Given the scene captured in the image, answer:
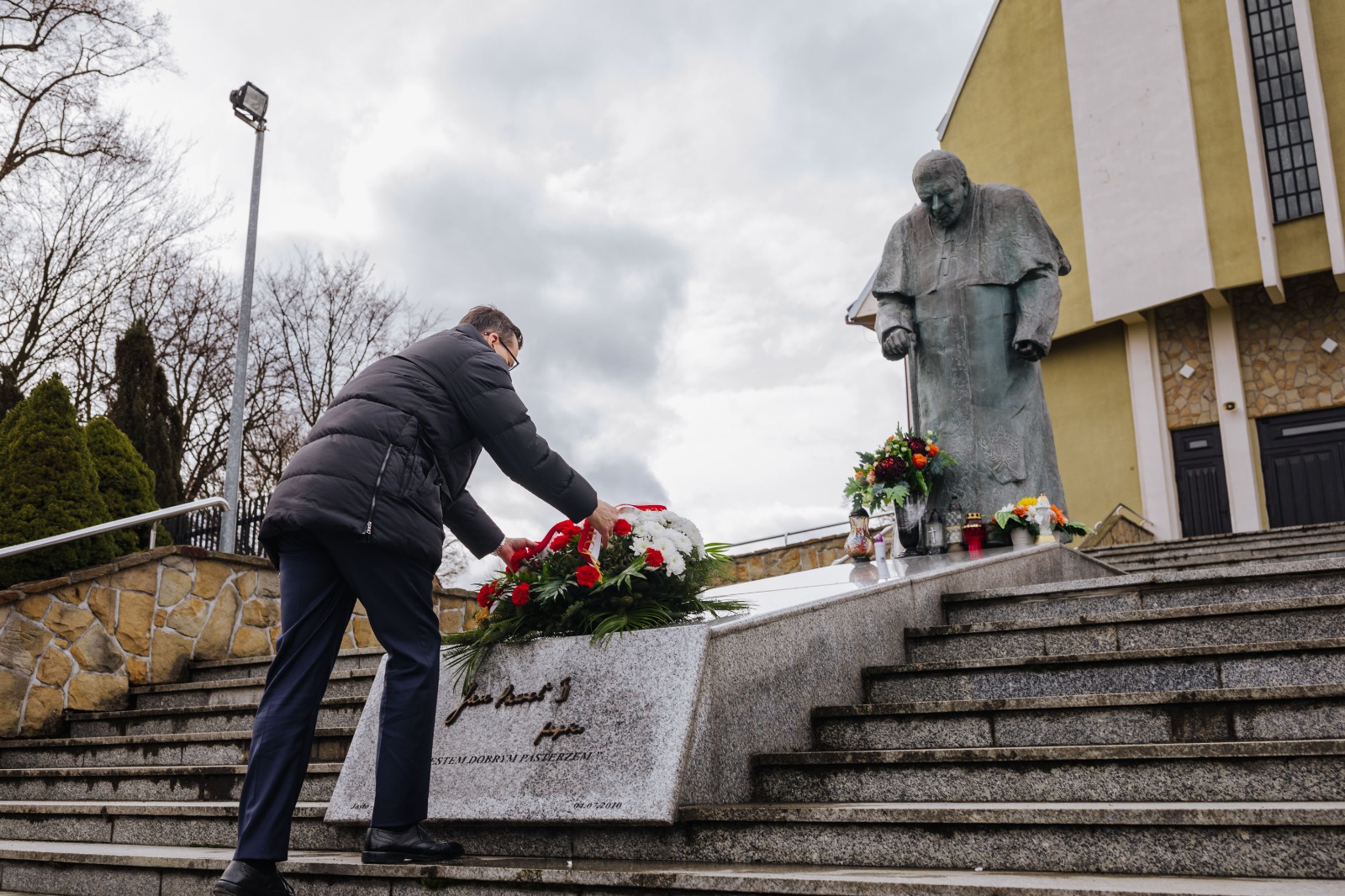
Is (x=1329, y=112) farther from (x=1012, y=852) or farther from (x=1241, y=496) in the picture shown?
(x=1012, y=852)

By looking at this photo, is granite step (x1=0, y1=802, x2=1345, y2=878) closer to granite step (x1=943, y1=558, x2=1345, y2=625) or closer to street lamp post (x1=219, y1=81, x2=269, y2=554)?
granite step (x1=943, y1=558, x2=1345, y2=625)

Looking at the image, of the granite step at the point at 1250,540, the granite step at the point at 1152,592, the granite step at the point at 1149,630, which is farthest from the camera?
the granite step at the point at 1250,540

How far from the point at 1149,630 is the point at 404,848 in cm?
293

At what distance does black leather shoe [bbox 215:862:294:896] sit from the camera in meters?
2.96

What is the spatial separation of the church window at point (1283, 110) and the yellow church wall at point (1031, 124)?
291cm

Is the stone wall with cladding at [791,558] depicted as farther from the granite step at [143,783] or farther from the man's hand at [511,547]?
the man's hand at [511,547]

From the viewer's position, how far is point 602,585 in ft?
12.5

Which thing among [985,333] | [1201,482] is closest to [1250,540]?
[985,333]

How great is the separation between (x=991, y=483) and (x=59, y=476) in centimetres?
693

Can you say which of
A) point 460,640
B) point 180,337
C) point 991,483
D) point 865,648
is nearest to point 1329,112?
point 991,483

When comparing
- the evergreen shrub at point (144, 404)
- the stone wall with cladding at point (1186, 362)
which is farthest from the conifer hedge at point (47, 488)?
the stone wall with cladding at point (1186, 362)

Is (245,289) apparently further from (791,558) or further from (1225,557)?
(1225,557)

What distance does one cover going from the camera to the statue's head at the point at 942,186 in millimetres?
8836

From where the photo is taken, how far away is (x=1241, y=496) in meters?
17.7
